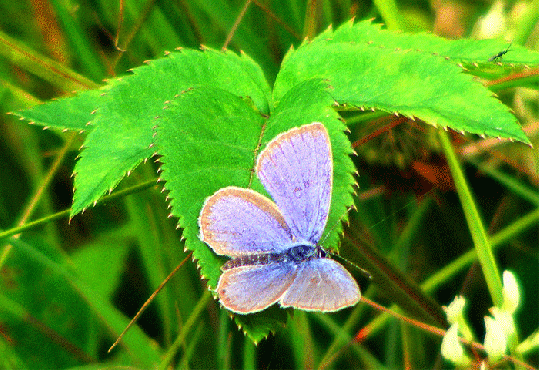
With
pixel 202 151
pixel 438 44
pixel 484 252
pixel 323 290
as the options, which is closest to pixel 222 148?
Answer: pixel 202 151

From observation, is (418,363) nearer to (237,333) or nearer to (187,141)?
(237,333)

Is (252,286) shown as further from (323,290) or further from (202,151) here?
(202,151)

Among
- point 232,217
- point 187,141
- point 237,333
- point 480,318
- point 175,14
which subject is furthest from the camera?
point 480,318

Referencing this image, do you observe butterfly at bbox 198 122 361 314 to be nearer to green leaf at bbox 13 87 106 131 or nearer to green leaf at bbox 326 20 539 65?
green leaf at bbox 326 20 539 65

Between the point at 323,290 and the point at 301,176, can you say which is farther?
the point at 301,176

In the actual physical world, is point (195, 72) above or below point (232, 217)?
above

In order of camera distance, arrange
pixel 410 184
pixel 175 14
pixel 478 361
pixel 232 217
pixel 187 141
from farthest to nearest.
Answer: pixel 410 184 < pixel 175 14 < pixel 478 361 < pixel 232 217 < pixel 187 141

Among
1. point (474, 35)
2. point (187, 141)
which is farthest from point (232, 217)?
point (474, 35)
